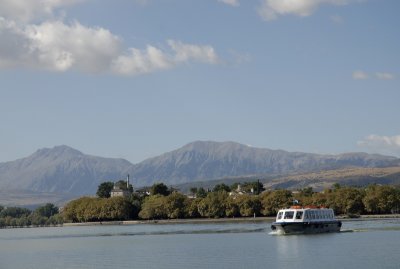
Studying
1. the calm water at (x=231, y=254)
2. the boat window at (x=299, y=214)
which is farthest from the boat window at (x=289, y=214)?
the calm water at (x=231, y=254)

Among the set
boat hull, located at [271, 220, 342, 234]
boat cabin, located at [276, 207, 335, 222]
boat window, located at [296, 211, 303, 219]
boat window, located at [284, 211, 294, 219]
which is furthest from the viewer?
boat window, located at [284, 211, 294, 219]

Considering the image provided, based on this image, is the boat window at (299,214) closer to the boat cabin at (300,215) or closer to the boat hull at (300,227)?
the boat cabin at (300,215)

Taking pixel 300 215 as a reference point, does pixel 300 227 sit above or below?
below

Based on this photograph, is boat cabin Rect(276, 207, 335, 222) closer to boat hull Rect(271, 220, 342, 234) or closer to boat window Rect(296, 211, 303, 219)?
boat window Rect(296, 211, 303, 219)

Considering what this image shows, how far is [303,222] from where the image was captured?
13100 centimetres

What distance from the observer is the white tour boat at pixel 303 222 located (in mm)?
130500

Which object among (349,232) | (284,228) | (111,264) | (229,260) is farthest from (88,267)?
(349,232)

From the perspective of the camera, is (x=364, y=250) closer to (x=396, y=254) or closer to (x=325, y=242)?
(x=396, y=254)

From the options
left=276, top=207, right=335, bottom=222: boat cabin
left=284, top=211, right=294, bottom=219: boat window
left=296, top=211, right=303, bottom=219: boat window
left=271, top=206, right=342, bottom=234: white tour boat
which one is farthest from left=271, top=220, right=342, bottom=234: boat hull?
left=284, top=211, right=294, bottom=219: boat window

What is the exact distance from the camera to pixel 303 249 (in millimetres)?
97812

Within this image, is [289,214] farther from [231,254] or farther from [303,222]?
[231,254]

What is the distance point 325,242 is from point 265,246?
9.43 meters

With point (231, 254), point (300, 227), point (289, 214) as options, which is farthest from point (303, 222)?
point (231, 254)

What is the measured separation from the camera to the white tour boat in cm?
13050
